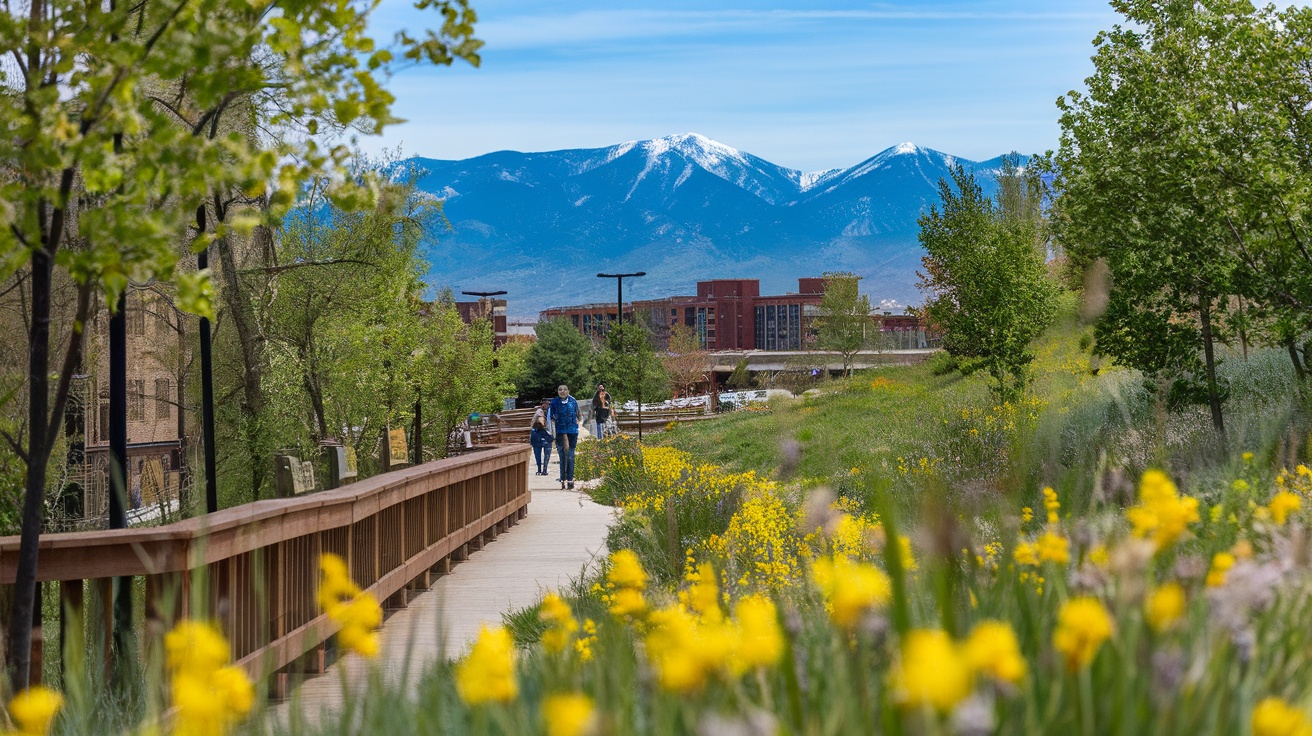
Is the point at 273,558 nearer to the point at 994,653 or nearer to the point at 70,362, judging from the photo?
the point at 70,362

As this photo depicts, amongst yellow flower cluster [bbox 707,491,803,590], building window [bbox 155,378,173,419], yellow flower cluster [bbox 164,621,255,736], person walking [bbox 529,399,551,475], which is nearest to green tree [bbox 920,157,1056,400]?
person walking [bbox 529,399,551,475]

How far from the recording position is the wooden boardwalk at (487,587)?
6500mm

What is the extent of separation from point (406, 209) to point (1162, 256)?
1250 centimetres

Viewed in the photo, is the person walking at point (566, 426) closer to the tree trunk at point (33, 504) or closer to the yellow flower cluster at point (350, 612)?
the tree trunk at point (33, 504)

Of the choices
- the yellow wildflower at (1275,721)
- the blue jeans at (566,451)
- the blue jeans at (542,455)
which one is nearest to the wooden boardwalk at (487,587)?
the yellow wildflower at (1275,721)

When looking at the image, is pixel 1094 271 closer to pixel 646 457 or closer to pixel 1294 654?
pixel 646 457

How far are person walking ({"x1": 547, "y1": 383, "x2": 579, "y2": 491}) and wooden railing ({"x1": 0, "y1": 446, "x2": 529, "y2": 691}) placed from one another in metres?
Answer: 9.09

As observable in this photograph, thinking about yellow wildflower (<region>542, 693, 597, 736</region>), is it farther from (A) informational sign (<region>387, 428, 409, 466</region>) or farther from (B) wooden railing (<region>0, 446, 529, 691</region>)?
(A) informational sign (<region>387, 428, 409, 466</region>)

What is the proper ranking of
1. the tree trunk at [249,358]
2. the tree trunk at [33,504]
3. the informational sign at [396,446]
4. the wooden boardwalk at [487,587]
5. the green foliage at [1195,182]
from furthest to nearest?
the tree trunk at [249,358], the informational sign at [396,446], the green foliage at [1195,182], the wooden boardwalk at [487,587], the tree trunk at [33,504]

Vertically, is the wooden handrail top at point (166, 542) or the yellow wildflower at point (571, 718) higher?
the yellow wildflower at point (571, 718)

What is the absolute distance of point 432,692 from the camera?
2.53 metres

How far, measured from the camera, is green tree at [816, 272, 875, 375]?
2923 inches

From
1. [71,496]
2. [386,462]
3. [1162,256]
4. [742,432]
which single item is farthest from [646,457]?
[742,432]

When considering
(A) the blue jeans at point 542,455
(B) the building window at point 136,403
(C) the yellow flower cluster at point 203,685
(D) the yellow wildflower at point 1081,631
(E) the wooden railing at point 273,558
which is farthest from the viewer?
(B) the building window at point 136,403
